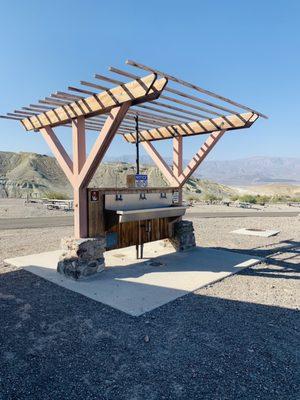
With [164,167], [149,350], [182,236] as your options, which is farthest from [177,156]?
[149,350]

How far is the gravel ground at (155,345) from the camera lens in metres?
3.37

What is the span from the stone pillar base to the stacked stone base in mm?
3304

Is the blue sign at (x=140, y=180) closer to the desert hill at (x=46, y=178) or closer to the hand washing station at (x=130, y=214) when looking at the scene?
the hand washing station at (x=130, y=214)

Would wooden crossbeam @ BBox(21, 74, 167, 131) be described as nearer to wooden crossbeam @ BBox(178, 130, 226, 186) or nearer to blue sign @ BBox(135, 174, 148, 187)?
blue sign @ BBox(135, 174, 148, 187)

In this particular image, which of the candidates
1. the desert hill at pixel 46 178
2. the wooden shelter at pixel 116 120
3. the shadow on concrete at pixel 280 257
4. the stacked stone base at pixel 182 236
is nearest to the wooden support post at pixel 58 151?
the wooden shelter at pixel 116 120

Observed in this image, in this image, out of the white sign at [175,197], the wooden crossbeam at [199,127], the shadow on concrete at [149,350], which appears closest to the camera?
the shadow on concrete at [149,350]

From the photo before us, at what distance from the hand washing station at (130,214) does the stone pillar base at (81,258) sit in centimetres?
39

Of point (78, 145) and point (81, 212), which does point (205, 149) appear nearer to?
point (78, 145)

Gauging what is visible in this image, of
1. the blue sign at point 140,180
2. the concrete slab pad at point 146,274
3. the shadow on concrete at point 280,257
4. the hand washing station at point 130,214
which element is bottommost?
the shadow on concrete at point 280,257

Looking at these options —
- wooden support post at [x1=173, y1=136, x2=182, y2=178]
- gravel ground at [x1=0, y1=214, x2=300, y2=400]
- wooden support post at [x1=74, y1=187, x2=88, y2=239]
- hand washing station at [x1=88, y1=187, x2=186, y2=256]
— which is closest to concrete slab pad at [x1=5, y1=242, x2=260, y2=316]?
gravel ground at [x1=0, y1=214, x2=300, y2=400]

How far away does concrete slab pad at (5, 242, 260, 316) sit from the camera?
6.01 meters

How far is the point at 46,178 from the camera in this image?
72000 millimetres

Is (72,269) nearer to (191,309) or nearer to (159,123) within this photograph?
(191,309)

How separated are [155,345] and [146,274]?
331 cm
